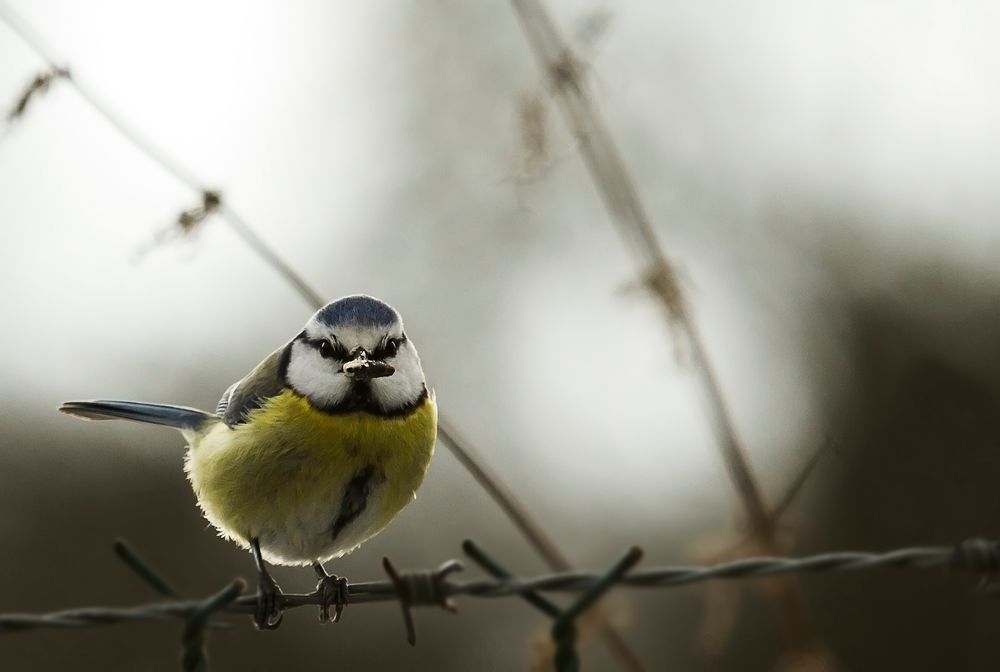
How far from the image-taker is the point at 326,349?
3.03 m

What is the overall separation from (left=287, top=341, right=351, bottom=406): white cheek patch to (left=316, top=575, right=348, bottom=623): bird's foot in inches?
17.5

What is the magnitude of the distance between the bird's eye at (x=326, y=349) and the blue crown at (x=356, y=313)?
0.17 feet

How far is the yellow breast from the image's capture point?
9.30 ft

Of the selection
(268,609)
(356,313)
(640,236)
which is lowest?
(268,609)

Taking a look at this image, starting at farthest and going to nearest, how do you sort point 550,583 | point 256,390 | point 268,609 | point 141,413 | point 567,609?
point 141,413 → point 256,390 → point 268,609 → point 550,583 → point 567,609

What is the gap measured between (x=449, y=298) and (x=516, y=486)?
7.36 feet

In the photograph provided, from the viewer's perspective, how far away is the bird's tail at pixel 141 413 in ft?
10.7

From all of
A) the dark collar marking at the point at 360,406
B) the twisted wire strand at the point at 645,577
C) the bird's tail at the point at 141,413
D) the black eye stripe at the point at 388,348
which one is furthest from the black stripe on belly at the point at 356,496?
the twisted wire strand at the point at 645,577

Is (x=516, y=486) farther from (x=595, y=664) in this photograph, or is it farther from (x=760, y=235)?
(x=760, y=235)

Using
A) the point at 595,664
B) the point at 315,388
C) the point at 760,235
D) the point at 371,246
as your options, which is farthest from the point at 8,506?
the point at 315,388

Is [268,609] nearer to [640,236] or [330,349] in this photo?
[330,349]

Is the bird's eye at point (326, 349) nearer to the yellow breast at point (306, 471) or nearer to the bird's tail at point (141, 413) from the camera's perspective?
the yellow breast at point (306, 471)

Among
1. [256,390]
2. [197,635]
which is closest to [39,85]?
[256,390]

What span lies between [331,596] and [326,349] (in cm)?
60
